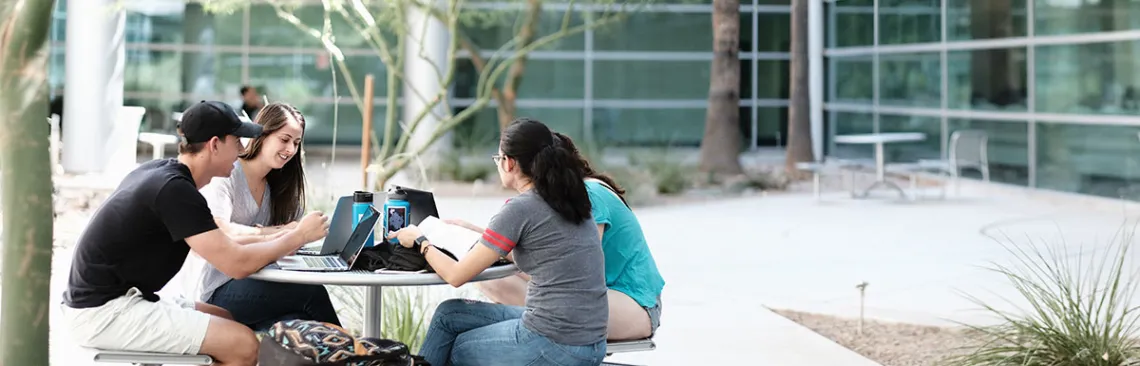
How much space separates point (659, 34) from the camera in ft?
70.2

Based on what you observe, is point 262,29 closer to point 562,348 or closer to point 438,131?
point 438,131

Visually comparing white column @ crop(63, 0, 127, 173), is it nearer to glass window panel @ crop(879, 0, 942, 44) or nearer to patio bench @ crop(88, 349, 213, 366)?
glass window panel @ crop(879, 0, 942, 44)

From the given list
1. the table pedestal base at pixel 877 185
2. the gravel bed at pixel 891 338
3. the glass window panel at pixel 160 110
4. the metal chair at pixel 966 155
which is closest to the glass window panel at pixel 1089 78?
the metal chair at pixel 966 155

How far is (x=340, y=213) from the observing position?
4008 millimetres

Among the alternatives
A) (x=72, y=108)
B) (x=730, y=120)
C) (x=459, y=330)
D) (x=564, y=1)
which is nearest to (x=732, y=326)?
(x=459, y=330)

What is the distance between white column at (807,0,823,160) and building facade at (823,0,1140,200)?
130 cm

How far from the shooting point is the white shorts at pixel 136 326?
11.6 feet

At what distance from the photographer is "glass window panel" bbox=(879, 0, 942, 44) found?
54.2 ft

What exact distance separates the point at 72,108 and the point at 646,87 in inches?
358

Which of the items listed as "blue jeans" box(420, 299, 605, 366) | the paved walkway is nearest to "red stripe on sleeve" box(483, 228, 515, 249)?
"blue jeans" box(420, 299, 605, 366)

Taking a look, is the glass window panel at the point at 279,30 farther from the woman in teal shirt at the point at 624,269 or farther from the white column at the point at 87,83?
the woman in teal shirt at the point at 624,269

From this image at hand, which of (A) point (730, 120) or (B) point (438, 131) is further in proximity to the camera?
(A) point (730, 120)

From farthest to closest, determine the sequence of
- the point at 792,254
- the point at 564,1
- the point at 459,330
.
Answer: the point at 564,1
the point at 792,254
the point at 459,330

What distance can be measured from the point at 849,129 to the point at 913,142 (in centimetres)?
275
